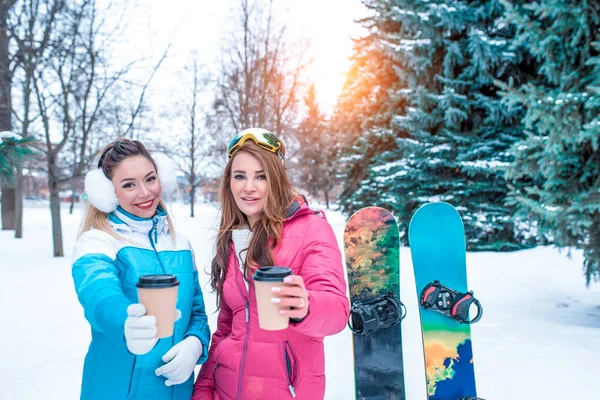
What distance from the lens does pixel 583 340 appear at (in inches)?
147

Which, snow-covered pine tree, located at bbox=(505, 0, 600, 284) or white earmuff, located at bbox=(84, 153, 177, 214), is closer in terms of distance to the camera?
white earmuff, located at bbox=(84, 153, 177, 214)

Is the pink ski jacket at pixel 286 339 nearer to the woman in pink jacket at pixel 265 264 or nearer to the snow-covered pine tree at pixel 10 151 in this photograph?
the woman in pink jacket at pixel 265 264

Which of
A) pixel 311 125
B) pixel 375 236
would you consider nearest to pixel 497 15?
pixel 375 236

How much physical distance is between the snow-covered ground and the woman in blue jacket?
0.34 meters

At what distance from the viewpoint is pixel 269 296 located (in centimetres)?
100

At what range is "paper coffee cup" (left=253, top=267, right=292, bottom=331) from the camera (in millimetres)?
997

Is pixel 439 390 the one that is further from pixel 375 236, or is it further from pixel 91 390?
pixel 91 390

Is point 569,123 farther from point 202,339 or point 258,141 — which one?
point 202,339

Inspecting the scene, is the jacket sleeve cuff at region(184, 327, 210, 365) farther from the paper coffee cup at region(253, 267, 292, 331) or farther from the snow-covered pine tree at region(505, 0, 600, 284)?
the snow-covered pine tree at region(505, 0, 600, 284)

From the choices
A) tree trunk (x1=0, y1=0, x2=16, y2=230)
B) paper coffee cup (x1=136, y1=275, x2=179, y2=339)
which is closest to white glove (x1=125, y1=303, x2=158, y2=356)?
paper coffee cup (x1=136, y1=275, x2=179, y2=339)

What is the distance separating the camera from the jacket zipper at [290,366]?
135 centimetres

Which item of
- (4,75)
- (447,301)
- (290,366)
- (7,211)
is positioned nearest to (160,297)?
(290,366)

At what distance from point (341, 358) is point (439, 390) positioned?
3.87 feet

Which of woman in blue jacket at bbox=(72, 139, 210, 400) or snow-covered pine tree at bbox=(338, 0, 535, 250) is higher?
snow-covered pine tree at bbox=(338, 0, 535, 250)
